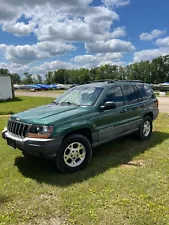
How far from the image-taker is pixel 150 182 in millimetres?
3961

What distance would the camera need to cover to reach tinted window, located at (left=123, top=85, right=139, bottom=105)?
19.5 ft

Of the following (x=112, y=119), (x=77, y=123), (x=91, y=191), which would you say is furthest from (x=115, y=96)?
(x=91, y=191)

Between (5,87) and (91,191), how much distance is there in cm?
2255

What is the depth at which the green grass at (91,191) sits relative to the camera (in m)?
3.04

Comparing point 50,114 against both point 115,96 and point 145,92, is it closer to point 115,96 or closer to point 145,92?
point 115,96

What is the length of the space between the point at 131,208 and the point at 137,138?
367cm

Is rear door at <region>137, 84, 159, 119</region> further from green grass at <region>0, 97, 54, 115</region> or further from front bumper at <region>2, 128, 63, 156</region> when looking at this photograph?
green grass at <region>0, 97, 54, 115</region>

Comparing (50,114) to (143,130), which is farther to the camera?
(143,130)

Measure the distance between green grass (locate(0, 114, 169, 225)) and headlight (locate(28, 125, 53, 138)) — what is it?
2.70 ft

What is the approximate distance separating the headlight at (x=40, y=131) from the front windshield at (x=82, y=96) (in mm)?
1251

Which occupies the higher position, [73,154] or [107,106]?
[107,106]

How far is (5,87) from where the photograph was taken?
24188 mm

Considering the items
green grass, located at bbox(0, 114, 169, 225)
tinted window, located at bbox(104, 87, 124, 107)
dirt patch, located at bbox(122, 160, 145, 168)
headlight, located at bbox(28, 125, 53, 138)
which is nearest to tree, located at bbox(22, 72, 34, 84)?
tinted window, located at bbox(104, 87, 124, 107)

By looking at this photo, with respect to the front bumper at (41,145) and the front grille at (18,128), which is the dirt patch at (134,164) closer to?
the front bumper at (41,145)
